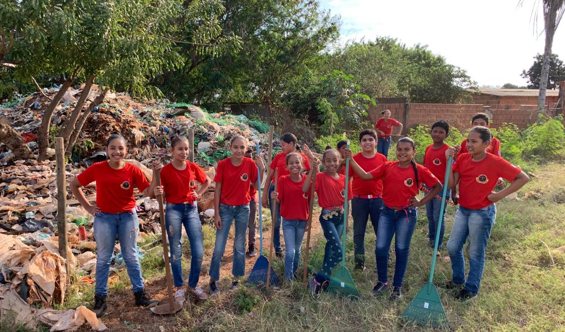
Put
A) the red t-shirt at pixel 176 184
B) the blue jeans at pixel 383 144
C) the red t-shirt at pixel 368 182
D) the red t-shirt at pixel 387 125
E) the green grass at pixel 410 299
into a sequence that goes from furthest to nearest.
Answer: the blue jeans at pixel 383 144, the red t-shirt at pixel 387 125, the red t-shirt at pixel 368 182, the red t-shirt at pixel 176 184, the green grass at pixel 410 299

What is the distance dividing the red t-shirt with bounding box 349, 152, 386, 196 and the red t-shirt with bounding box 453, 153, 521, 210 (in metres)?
0.85

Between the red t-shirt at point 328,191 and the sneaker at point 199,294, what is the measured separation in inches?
59.4

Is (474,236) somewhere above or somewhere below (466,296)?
above

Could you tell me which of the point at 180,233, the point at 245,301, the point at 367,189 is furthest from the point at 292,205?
the point at 180,233

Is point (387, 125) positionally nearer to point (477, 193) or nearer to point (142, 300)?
point (477, 193)

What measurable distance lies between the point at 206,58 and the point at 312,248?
11006mm

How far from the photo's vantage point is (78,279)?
4332 millimetres

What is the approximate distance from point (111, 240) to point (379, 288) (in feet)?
8.86

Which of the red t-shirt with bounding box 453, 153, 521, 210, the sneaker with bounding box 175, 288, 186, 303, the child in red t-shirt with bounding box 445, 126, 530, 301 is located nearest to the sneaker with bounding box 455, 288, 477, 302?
the child in red t-shirt with bounding box 445, 126, 530, 301

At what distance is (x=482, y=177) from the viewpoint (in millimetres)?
3691

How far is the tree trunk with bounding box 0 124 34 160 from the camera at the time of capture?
7794mm

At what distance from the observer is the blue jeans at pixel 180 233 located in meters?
3.84

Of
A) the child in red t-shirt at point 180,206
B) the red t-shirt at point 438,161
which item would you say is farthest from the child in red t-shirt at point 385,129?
the child in red t-shirt at point 180,206

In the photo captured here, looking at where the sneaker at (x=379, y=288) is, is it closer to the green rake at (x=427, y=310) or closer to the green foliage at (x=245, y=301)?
the green rake at (x=427, y=310)
